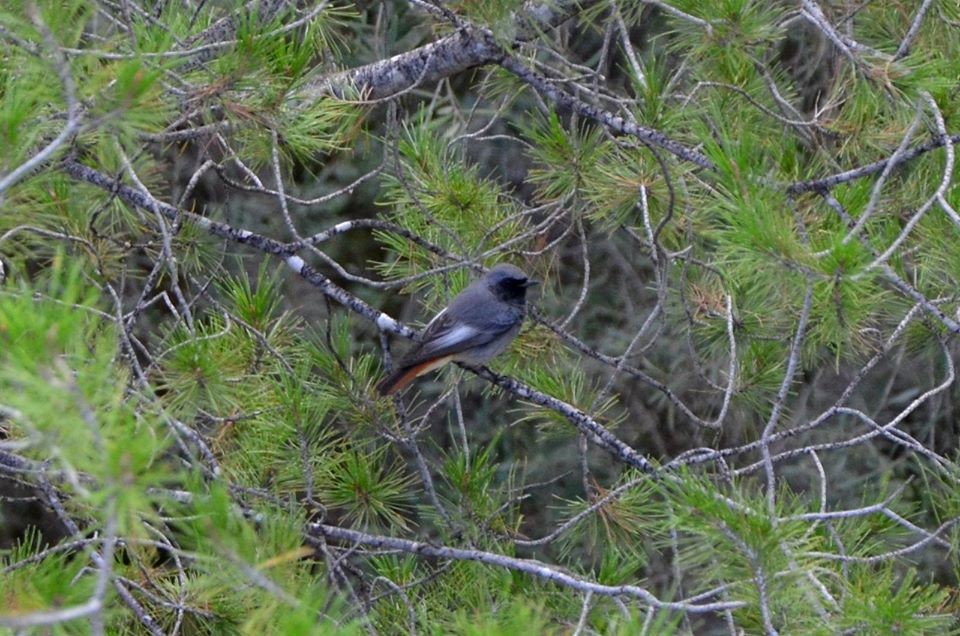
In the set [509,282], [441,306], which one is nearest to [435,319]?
[441,306]

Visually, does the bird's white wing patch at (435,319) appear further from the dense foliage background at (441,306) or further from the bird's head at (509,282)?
the bird's head at (509,282)

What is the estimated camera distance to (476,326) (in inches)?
129

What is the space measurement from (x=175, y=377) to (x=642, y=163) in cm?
118

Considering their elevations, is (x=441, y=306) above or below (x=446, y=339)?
above

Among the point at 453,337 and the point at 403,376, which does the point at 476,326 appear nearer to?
the point at 453,337

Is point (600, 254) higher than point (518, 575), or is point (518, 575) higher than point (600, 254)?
point (518, 575)

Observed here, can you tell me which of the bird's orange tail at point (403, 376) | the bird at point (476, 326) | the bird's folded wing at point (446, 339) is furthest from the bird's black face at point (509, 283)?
the bird's orange tail at point (403, 376)

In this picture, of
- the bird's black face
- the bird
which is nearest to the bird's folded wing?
the bird

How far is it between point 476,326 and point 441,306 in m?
0.13

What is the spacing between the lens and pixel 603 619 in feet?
6.65

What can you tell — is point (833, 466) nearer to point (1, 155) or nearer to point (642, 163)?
point (642, 163)

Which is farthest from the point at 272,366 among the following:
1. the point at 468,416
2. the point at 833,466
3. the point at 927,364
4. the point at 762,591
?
the point at 927,364

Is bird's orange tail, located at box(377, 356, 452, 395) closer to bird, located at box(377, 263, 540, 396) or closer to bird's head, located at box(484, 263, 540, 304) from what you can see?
bird, located at box(377, 263, 540, 396)

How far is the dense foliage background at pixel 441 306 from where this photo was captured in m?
1.45
